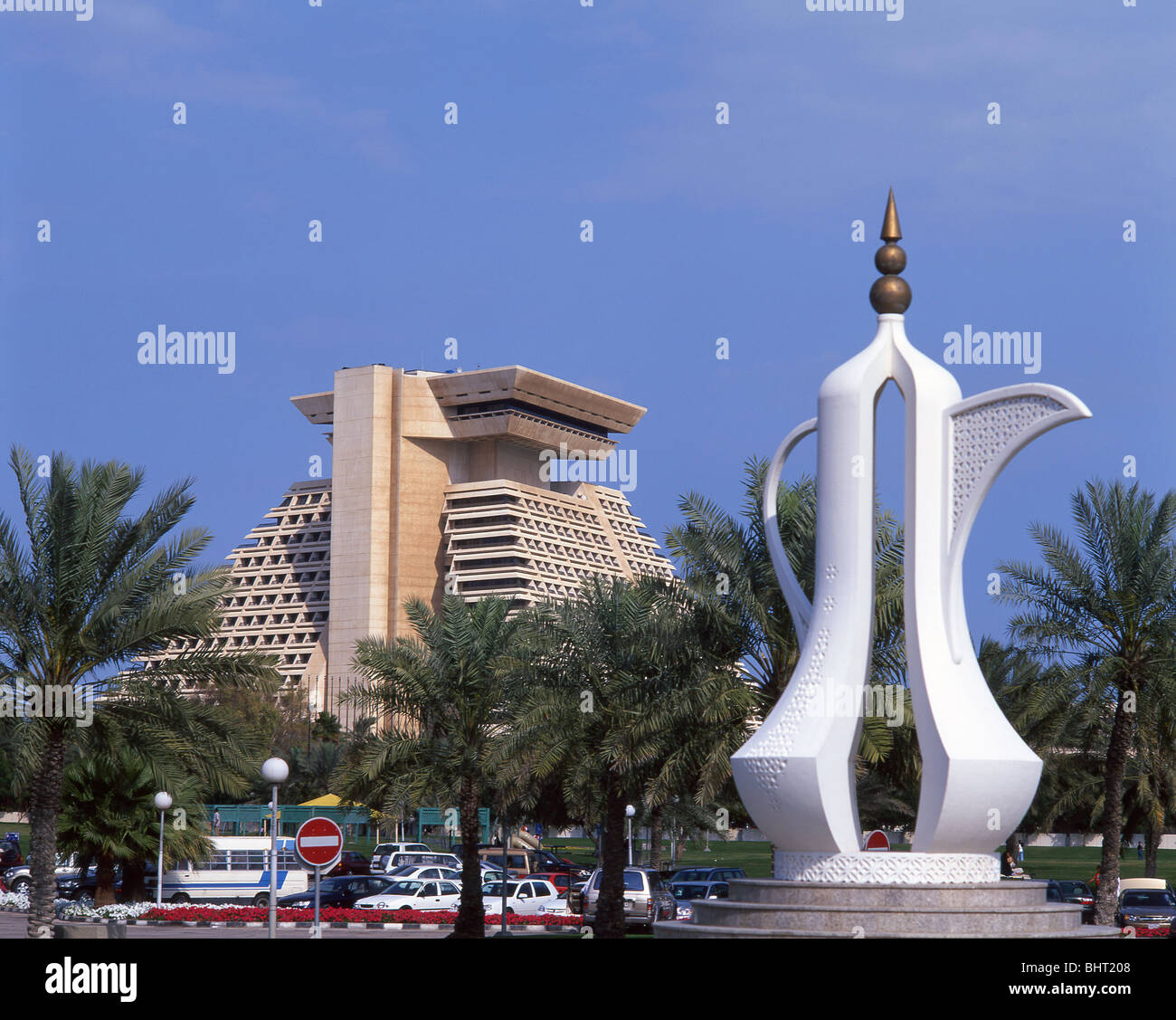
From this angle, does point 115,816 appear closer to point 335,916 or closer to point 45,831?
point 335,916

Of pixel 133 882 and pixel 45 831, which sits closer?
pixel 45 831

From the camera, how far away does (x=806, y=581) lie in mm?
22672

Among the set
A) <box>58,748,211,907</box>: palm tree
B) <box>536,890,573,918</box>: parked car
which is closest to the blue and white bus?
<box>58,748,211,907</box>: palm tree

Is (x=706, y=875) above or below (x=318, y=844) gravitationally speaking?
below

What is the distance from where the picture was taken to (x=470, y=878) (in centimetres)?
2675

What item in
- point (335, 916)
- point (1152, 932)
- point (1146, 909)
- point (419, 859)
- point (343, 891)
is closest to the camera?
point (1152, 932)

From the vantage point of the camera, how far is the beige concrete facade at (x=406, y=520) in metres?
122

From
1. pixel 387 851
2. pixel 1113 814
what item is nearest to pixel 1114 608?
pixel 1113 814

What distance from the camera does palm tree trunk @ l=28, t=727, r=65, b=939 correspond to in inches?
832

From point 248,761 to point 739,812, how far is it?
3579 centimetres

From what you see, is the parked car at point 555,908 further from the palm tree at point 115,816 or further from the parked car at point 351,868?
the parked car at point 351,868

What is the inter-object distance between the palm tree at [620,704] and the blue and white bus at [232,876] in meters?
12.1

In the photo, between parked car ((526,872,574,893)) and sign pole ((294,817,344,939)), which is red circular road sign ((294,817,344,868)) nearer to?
sign pole ((294,817,344,939))

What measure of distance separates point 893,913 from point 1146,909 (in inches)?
652
